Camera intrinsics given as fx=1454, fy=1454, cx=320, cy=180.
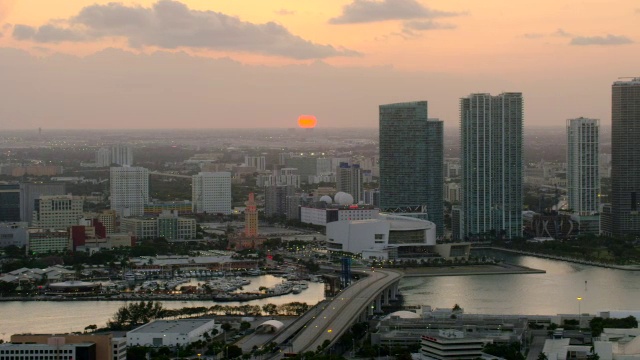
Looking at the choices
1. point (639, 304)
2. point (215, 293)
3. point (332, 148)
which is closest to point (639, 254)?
point (639, 304)

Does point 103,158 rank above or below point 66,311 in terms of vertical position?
above

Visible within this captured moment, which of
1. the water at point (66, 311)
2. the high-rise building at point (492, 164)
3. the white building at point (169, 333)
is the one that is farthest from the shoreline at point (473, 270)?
the white building at point (169, 333)

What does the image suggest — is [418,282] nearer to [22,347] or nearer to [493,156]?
[493,156]

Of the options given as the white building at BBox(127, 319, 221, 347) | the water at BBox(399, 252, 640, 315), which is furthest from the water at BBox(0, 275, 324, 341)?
the water at BBox(399, 252, 640, 315)

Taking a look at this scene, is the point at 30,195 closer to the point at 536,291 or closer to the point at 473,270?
the point at 473,270

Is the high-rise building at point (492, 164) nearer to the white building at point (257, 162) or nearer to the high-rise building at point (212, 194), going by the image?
the high-rise building at point (212, 194)

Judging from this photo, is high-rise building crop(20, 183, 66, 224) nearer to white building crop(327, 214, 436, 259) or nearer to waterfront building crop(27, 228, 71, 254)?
waterfront building crop(27, 228, 71, 254)

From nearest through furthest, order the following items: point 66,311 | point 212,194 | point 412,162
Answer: point 66,311 < point 412,162 < point 212,194

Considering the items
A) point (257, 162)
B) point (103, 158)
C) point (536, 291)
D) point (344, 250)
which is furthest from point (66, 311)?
point (103, 158)
